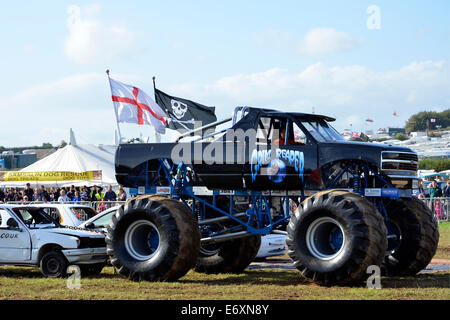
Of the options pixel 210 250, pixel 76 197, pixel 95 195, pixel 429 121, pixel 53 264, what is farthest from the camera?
pixel 429 121

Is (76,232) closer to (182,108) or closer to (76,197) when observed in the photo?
(182,108)

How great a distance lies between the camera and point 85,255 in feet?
44.5

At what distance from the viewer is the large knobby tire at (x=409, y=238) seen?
12977mm

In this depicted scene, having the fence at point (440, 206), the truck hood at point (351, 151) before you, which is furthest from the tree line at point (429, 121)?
the truck hood at point (351, 151)

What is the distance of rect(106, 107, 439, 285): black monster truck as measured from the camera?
37.4 feet

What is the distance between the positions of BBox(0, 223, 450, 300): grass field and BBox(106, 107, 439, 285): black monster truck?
1.26 ft

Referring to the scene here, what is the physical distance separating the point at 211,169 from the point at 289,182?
1475 mm

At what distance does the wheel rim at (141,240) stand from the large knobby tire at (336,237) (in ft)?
8.42

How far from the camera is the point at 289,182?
12445 mm

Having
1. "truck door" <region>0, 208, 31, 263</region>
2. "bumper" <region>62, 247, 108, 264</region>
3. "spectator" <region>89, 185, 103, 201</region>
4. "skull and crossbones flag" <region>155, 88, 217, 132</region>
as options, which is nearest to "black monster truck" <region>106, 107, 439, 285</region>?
"bumper" <region>62, 247, 108, 264</region>

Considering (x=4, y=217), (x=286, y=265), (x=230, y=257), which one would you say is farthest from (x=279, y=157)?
(x=4, y=217)

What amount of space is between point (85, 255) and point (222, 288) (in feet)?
10.3
